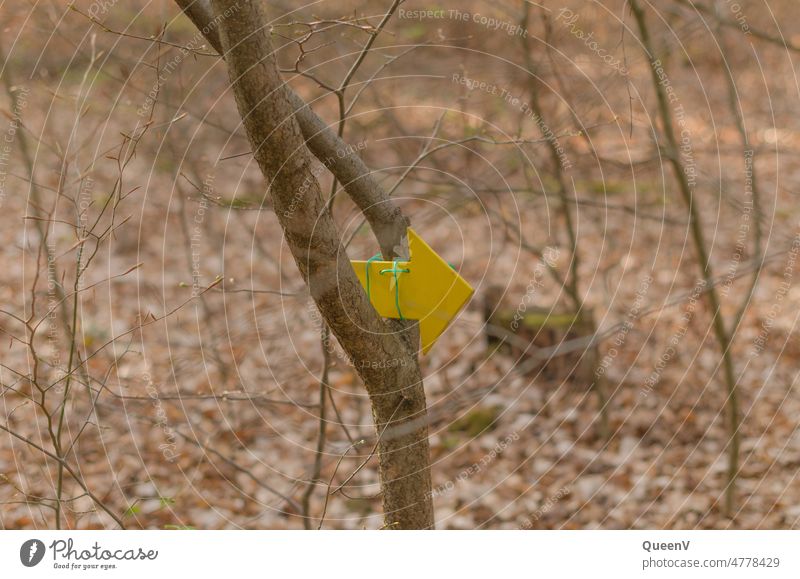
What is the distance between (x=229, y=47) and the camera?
155 centimetres

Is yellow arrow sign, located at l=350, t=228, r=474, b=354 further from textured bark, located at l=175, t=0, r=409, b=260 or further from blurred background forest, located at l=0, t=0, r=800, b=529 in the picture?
blurred background forest, located at l=0, t=0, r=800, b=529

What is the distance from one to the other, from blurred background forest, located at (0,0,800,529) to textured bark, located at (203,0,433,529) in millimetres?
516

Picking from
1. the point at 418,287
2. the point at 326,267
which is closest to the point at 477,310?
the point at 418,287

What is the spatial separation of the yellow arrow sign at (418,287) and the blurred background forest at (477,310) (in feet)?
1.60

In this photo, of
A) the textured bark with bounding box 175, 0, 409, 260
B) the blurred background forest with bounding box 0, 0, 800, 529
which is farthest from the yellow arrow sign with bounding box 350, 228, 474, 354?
the blurred background forest with bounding box 0, 0, 800, 529

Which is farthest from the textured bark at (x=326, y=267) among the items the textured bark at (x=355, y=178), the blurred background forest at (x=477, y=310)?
the blurred background forest at (x=477, y=310)

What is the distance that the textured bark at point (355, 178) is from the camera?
5.82 feet

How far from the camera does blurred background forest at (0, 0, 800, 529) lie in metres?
3.21

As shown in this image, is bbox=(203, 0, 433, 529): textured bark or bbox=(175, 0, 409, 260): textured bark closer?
bbox=(203, 0, 433, 529): textured bark

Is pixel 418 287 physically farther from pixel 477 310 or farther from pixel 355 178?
pixel 477 310

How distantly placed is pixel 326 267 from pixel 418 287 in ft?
0.90

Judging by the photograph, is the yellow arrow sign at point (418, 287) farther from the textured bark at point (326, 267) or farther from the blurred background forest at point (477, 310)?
the blurred background forest at point (477, 310)

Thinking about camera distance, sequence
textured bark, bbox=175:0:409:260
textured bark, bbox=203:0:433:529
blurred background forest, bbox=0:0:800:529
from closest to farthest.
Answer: textured bark, bbox=203:0:433:529 → textured bark, bbox=175:0:409:260 → blurred background forest, bbox=0:0:800:529
